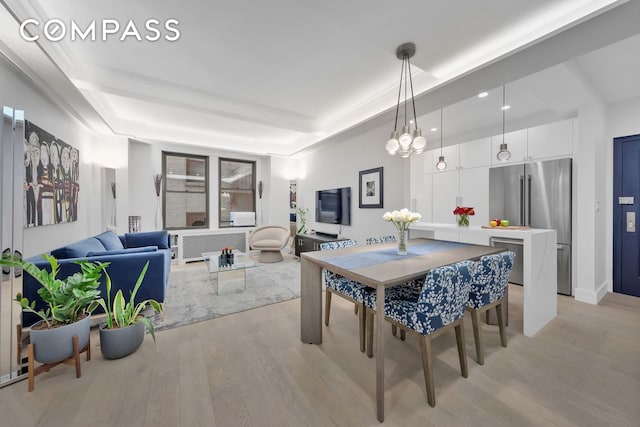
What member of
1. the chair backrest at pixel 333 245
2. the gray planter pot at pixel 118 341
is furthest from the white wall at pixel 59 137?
the chair backrest at pixel 333 245

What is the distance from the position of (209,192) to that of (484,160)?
224 inches

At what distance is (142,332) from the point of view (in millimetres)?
2127

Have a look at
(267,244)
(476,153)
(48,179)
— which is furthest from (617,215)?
(48,179)

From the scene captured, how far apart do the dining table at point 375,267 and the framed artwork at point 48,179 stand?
287 cm

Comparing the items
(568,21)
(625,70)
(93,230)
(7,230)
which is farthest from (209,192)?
(625,70)

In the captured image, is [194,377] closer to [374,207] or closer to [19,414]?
[19,414]

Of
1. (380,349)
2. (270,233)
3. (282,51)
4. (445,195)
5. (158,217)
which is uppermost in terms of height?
(282,51)

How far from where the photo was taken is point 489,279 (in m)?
1.93

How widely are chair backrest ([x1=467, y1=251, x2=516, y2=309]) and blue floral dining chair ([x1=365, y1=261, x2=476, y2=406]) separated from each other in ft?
0.77

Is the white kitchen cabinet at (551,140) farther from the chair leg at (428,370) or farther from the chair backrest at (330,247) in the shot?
the chair leg at (428,370)

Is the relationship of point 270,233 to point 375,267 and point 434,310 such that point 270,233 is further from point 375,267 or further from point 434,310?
point 434,310

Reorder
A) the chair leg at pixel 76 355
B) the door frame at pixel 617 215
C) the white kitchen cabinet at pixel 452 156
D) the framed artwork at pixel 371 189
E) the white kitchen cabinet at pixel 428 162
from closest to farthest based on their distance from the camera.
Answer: the chair leg at pixel 76 355 → the door frame at pixel 617 215 → the white kitchen cabinet at pixel 452 156 → the framed artwork at pixel 371 189 → the white kitchen cabinet at pixel 428 162

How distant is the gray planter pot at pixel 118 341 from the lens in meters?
1.95

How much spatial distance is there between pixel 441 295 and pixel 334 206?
401 cm
